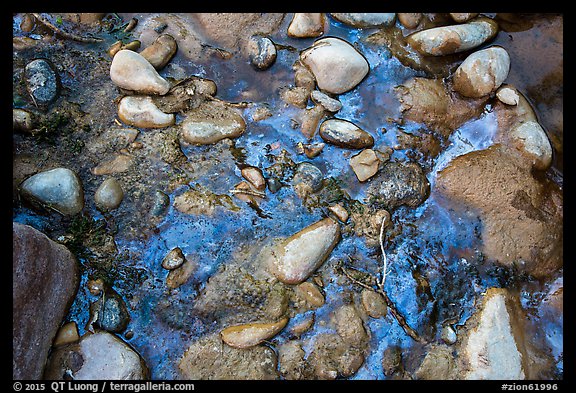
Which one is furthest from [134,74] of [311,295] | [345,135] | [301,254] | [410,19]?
[410,19]

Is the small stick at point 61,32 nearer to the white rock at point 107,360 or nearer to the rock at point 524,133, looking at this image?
the white rock at point 107,360

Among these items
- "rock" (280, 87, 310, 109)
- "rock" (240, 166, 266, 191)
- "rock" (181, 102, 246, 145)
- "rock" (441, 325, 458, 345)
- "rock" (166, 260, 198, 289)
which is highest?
"rock" (280, 87, 310, 109)

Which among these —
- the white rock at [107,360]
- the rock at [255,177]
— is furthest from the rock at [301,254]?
the white rock at [107,360]

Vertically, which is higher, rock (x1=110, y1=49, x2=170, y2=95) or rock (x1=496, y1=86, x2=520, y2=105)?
rock (x1=496, y1=86, x2=520, y2=105)


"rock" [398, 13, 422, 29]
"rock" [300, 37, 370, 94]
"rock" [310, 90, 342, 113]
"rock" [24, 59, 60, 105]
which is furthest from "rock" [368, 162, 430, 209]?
"rock" [24, 59, 60, 105]

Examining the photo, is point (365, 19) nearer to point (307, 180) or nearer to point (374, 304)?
point (307, 180)

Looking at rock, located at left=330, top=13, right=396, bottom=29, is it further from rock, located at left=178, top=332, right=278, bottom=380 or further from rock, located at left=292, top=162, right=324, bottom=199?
rock, located at left=178, top=332, right=278, bottom=380
